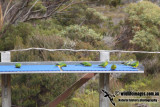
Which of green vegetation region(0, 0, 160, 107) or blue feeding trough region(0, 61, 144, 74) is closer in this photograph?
blue feeding trough region(0, 61, 144, 74)

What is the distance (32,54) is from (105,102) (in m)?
3.36

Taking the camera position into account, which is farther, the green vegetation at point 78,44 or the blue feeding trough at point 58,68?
the green vegetation at point 78,44

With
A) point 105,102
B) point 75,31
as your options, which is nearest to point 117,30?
point 75,31

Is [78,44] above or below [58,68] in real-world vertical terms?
below

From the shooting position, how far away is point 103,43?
26.7 feet

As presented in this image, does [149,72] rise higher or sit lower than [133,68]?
lower

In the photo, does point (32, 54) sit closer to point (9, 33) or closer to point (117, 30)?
point (9, 33)

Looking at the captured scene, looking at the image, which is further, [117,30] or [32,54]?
[117,30]

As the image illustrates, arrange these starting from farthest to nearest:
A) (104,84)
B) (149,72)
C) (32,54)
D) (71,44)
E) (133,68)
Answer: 1. (149,72)
2. (71,44)
3. (32,54)
4. (104,84)
5. (133,68)

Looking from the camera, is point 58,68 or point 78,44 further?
point 78,44

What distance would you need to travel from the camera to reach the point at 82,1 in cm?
1057

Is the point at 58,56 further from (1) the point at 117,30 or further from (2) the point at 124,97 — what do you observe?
(1) the point at 117,30

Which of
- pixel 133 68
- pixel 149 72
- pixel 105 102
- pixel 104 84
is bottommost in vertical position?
pixel 149 72

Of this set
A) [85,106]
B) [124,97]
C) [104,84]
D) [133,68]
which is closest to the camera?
[133,68]
